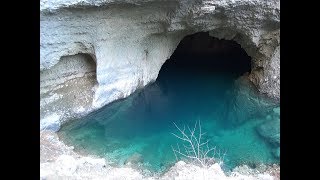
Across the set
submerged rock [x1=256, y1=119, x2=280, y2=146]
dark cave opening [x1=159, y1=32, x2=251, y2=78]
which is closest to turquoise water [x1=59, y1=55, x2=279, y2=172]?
submerged rock [x1=256, y1=119, x2=280, y2=146]

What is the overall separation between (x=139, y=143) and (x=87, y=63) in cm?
187

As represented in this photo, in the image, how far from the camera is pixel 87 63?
21.2ft

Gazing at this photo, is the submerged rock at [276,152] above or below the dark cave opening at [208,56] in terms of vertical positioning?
below

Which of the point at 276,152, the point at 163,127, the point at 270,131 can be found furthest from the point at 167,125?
the point at 276,152

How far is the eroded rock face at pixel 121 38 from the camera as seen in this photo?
5547 mm

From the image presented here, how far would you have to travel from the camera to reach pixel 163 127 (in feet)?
20.4

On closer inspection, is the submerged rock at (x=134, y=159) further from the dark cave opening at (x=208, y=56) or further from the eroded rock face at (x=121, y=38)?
the dark cave opening at (x=208, y=56)

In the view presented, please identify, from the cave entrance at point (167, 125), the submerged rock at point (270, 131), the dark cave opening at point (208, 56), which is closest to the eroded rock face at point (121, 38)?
the cave entrance at point (167, 125)

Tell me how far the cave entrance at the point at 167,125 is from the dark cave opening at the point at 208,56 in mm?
93

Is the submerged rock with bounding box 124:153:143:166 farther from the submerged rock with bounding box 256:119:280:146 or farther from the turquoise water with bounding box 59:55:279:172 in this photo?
the submerged rock with bounding box 256:119:280:146

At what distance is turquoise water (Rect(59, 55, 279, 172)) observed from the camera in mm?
5234
